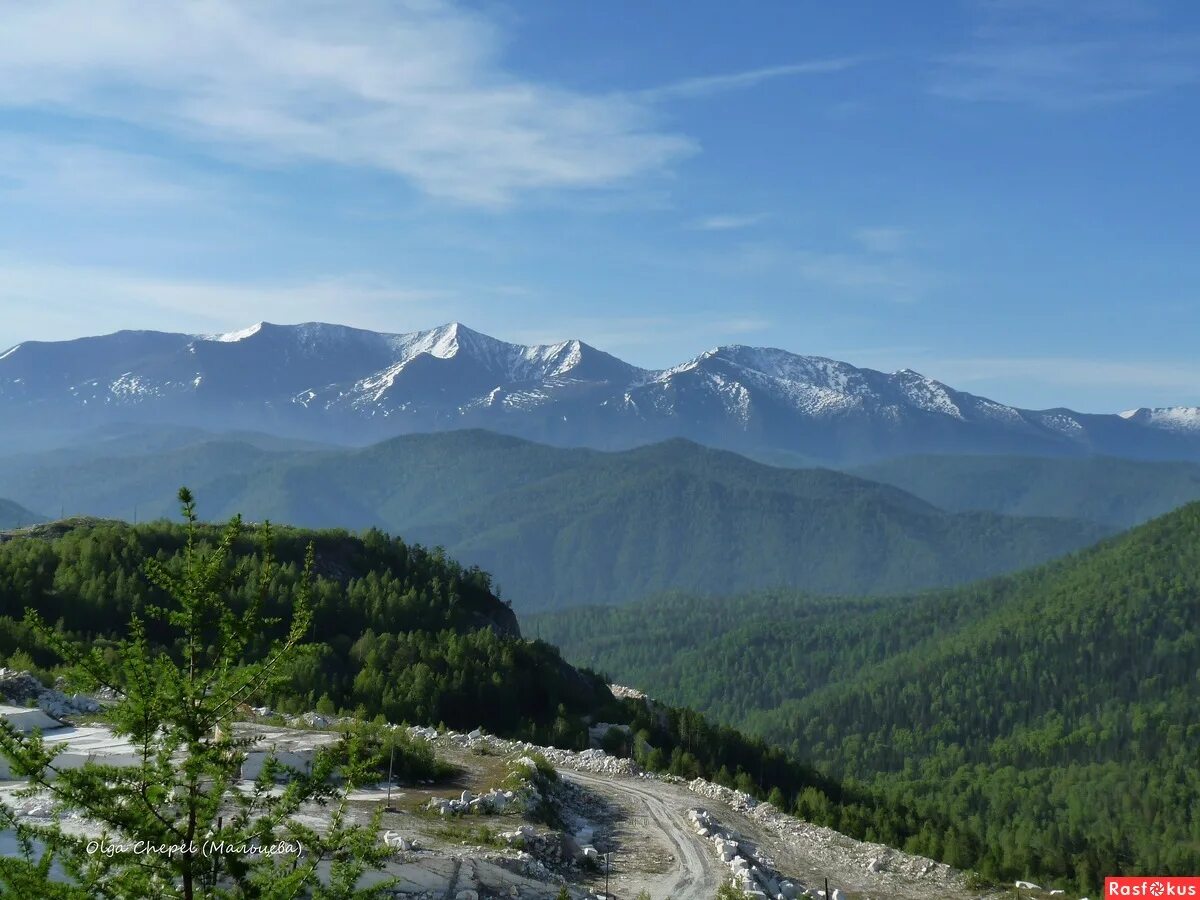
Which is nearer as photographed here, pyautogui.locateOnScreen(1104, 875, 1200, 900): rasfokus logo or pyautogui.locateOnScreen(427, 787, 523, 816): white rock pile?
pyautogui.locateOnScreen(427, 787, 523, 816): white rock pile

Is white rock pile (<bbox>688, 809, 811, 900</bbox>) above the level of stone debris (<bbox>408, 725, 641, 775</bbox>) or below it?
above

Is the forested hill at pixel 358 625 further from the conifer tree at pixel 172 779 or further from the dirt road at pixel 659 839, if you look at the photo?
the conifer tree at pixel 172 779

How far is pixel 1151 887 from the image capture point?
53.4 m

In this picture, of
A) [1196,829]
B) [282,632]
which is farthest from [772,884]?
[1196,829]

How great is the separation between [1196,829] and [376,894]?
210461 mm

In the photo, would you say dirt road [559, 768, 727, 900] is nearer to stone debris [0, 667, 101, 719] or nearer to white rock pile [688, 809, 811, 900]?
white rock pile [688, 809, 811, 900]

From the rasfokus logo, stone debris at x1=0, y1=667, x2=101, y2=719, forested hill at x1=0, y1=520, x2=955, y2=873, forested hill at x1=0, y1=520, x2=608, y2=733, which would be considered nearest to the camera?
the rasfokus logo

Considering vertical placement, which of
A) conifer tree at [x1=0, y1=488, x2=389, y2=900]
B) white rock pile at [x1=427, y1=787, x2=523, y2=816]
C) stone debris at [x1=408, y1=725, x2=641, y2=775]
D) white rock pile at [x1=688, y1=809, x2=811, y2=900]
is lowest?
stone debris at [x1=408, y1=725, x2=641, y2=775]

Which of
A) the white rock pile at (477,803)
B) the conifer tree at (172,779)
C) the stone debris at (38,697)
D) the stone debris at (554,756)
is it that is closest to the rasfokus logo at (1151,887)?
the white rock pile at (477,803)

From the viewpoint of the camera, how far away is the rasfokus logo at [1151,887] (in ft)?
163

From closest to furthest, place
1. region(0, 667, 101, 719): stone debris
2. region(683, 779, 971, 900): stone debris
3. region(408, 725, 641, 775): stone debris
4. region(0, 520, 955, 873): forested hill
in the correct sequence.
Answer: region(683, 779, 971, 900): stone debris, region(0, 667, 101, 719): stone debris, region(408, 725, 641, 775): stone debris, region(0, 520, 955, 873): forested hill

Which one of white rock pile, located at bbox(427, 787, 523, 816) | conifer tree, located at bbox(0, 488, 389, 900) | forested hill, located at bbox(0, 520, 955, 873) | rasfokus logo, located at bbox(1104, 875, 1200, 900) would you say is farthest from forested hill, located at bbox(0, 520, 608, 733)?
conifer tree, located at bbox(0, 488, 389, 900)

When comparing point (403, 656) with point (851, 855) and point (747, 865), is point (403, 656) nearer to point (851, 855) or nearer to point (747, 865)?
point (851, 855)

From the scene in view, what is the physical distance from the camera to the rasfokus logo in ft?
163
